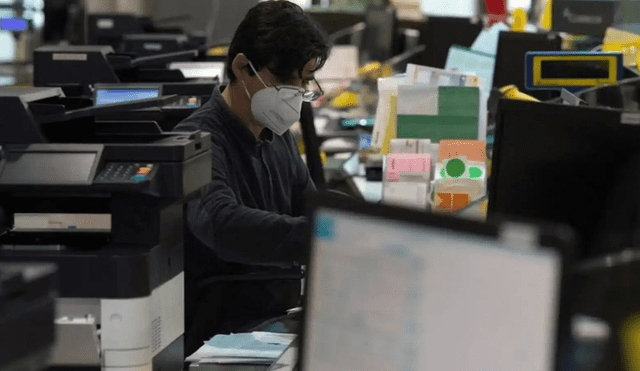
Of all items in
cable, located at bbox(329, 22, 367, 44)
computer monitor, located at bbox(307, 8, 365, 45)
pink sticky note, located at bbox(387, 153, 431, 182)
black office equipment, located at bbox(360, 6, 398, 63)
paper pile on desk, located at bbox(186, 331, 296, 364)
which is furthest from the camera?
computer monitor, located at bbox(307, 8, 365, 45)

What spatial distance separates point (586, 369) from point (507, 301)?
109 mm

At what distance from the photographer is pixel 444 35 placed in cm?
608

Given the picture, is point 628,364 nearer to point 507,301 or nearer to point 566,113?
point 507,301

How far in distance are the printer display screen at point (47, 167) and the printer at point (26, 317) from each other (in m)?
0.85

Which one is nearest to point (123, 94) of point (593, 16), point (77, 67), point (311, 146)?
point (77, 67)

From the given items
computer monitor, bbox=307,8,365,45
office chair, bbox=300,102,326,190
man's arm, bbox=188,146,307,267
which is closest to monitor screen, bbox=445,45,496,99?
office chair, bbox=300,102,326,190

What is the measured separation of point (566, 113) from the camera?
195 cm

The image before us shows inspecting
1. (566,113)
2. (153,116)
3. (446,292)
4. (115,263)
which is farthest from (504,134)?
(153,116)

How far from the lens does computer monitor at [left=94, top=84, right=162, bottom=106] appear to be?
13.8 ft

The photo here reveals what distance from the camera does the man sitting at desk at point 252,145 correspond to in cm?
282

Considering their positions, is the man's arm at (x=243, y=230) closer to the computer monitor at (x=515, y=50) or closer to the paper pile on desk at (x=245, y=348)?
the paper pile on desk at (x=245, y=348)

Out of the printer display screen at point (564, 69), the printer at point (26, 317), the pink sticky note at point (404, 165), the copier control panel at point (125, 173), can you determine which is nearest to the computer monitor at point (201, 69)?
the pink sticky note at point (404, 165)

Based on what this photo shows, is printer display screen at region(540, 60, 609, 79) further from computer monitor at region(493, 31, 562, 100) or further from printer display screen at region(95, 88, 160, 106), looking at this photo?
printer display screen at region(95, 88, 160, 106)

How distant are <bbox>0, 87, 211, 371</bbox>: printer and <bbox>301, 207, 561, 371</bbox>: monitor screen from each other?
685 mm
